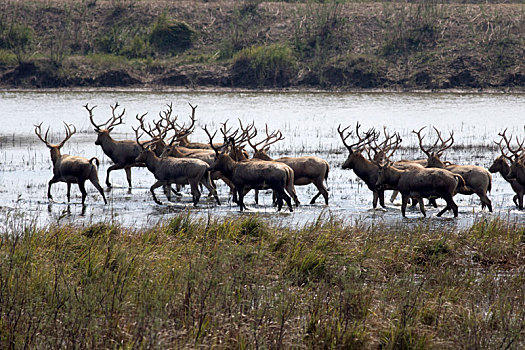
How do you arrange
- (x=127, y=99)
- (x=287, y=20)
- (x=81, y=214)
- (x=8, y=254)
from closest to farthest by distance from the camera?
(x=8, y=254) < (x=81, y=214) < (x=127, y=99) < (x=287, y=20)

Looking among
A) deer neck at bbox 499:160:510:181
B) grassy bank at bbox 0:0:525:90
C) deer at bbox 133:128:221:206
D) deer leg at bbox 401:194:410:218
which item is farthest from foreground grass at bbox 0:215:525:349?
grassy bank at bbox 0:0:525:90

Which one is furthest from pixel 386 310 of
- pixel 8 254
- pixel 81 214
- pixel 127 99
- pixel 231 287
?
pixel 127 99

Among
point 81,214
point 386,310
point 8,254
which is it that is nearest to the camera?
point 386,310

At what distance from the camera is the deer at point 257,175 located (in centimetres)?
1448

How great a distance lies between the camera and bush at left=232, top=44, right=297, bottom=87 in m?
50.0

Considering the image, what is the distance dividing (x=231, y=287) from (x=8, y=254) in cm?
252

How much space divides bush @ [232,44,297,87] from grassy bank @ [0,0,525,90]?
0.23 feet

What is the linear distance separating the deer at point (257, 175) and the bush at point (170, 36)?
41288mm

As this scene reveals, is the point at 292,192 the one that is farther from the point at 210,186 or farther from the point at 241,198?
the point at 210,186

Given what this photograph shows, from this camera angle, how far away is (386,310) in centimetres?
704

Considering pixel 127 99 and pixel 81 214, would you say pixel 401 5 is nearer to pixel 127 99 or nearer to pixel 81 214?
pixel 127 99

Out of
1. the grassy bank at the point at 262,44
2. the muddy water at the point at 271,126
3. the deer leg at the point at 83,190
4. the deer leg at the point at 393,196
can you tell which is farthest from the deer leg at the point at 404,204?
the grassy bank at the point at 262,44

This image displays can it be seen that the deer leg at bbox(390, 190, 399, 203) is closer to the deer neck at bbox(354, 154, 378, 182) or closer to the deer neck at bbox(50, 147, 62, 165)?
the deer neck at bbox(354, 154, 378, 182)

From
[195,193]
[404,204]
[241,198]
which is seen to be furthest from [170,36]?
[404,204]
